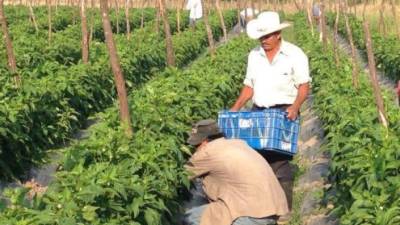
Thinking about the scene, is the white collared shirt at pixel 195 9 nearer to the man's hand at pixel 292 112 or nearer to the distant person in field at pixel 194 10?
the distant person in field at pixel 194 10

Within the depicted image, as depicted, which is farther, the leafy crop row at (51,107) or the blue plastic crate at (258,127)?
the leafy crop row at (51,107)

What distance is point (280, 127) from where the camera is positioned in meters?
4.89

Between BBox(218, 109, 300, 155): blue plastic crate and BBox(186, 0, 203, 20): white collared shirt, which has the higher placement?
BBox(218, 109, 300, 155): blue plastic crate

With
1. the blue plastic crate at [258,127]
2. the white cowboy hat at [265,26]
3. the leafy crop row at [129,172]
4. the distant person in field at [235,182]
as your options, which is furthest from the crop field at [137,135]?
the white cowboy hat at [265,26]

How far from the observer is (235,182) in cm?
425

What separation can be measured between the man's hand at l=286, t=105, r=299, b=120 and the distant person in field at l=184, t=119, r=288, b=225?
746mm

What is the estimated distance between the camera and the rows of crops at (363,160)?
3879 mm

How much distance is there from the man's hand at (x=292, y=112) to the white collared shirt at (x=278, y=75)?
33cm

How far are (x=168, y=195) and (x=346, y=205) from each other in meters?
1.25

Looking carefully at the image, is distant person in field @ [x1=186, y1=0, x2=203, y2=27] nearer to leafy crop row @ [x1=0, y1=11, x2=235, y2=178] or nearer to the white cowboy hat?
leafy crop row @ [x1=0, y1=11, x2=235, y2=178]

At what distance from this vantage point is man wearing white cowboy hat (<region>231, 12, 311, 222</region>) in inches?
201

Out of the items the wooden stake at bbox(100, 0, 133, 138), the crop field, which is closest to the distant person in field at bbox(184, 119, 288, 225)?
the crop field

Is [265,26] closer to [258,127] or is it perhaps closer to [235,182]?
[258,127]

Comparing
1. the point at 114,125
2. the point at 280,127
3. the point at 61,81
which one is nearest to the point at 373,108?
the point at 280,127
